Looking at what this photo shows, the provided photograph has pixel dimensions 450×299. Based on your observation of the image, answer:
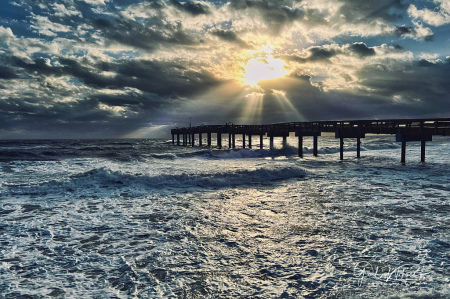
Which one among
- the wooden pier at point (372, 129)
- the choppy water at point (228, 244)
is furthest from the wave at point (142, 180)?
the wooden pier at point (372, 129)

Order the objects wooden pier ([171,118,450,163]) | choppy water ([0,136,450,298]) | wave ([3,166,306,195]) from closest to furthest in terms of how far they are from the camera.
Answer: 1. choppy water ([0,136,450,298])
2. wave ([3,166,306,195])
3. wooden pier ([171,118,450,163])

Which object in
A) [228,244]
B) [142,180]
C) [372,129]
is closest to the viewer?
[228,244]

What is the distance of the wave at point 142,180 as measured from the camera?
13836 millimetres

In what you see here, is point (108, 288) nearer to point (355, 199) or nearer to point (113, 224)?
point (113, 224)

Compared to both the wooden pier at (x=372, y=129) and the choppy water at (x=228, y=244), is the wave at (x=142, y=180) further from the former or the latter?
the wooden pier at (x=372, y=129)

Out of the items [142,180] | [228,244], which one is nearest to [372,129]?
[142,180]

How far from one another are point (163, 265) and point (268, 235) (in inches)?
112

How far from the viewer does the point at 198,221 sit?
817cm

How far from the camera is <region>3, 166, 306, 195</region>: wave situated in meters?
13.8

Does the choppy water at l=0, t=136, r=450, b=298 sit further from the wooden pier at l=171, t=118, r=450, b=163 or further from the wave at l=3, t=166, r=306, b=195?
the wooden pier at l=171, t=118, r=450, b=163

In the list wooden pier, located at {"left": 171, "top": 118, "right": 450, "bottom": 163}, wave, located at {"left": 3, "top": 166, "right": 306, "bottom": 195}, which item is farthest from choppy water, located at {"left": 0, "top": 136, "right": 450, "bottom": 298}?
wooden pier, located at {"left": 171, "top": 118, "right": 450, "bottom": 163}

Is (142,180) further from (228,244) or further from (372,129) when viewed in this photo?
(372,129)

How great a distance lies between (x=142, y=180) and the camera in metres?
16.2

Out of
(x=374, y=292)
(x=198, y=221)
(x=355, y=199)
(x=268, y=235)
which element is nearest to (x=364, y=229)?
(x=268, y=235)
